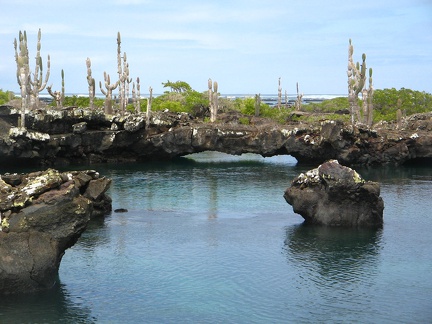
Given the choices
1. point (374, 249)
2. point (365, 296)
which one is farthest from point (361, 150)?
point (365, 296)

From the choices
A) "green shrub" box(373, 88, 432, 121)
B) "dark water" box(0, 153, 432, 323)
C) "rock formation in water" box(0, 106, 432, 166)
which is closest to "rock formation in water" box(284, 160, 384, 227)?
"dark water" box(0, 153, 432, 323)

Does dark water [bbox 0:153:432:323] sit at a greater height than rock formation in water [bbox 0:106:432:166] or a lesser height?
lesser

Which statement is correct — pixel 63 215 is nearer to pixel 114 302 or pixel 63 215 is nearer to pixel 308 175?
pixel 114 302

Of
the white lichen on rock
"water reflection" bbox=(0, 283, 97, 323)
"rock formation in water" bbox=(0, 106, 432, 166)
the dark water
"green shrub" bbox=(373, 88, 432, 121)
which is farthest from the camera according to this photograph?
"green shrub" bbox=(373, 88, 432, 121)

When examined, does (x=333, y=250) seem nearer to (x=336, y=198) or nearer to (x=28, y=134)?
(x=336, y=198)

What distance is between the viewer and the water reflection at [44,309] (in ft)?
91.6

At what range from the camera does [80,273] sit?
34031 millimetres

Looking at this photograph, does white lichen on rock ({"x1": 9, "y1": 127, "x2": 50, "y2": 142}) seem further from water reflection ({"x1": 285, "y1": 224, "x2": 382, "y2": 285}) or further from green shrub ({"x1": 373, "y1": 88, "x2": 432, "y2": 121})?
green shrub ({"x1": 373, "y1": 88, "x2": 432, "y2": 121})

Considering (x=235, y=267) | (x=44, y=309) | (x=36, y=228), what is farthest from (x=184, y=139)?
(x=44, y=309)

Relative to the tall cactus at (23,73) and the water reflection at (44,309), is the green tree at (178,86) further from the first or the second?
the water reflection at (44,309)

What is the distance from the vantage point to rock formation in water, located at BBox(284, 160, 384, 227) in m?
42.9

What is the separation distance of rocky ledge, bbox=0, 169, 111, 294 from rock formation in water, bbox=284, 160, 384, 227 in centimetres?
1763

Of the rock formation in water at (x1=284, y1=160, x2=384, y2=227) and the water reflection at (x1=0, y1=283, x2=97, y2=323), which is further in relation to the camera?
the rock formation in water at (x1=284, y1=160, x2=384, y2=227)

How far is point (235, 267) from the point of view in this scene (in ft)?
117
